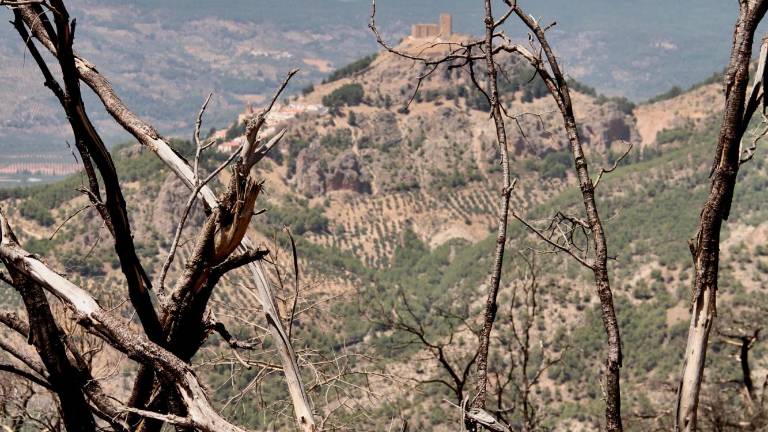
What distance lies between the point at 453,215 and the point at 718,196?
85215mm

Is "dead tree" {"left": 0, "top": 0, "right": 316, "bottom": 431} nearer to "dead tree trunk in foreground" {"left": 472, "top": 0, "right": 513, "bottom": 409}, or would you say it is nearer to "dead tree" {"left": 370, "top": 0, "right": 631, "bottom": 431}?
"dead tree trunk in foreground" {"left": 472, "top": 0, "right": 513, "bottom": 409}

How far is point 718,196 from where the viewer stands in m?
3.25

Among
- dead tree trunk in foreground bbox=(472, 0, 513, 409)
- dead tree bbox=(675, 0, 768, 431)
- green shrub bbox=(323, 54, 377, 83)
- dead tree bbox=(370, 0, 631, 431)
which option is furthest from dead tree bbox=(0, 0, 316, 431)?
green shrub bbox=(323, 54, 377, 83)

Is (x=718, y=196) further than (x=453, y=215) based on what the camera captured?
No

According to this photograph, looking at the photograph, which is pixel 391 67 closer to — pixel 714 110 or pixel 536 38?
pixel 714 110

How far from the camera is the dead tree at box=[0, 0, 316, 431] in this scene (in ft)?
9.96

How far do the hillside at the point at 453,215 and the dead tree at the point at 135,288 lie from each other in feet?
81.3

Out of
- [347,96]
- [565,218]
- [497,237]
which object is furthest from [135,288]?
[347,96]

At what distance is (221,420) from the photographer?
2.90 meters

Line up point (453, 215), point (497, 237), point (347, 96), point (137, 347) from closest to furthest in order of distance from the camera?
point (137, 347)
point (497, 237)
point (453, 215)
point (347, 96)

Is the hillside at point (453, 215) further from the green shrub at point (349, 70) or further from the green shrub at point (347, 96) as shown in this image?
the green shrub at point (349, 70)

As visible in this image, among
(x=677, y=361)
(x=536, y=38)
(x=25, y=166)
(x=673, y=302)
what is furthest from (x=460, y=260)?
(x=25, y=166)

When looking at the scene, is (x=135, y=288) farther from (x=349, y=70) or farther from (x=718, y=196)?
(x=349, y=70)

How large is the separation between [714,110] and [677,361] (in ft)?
182
